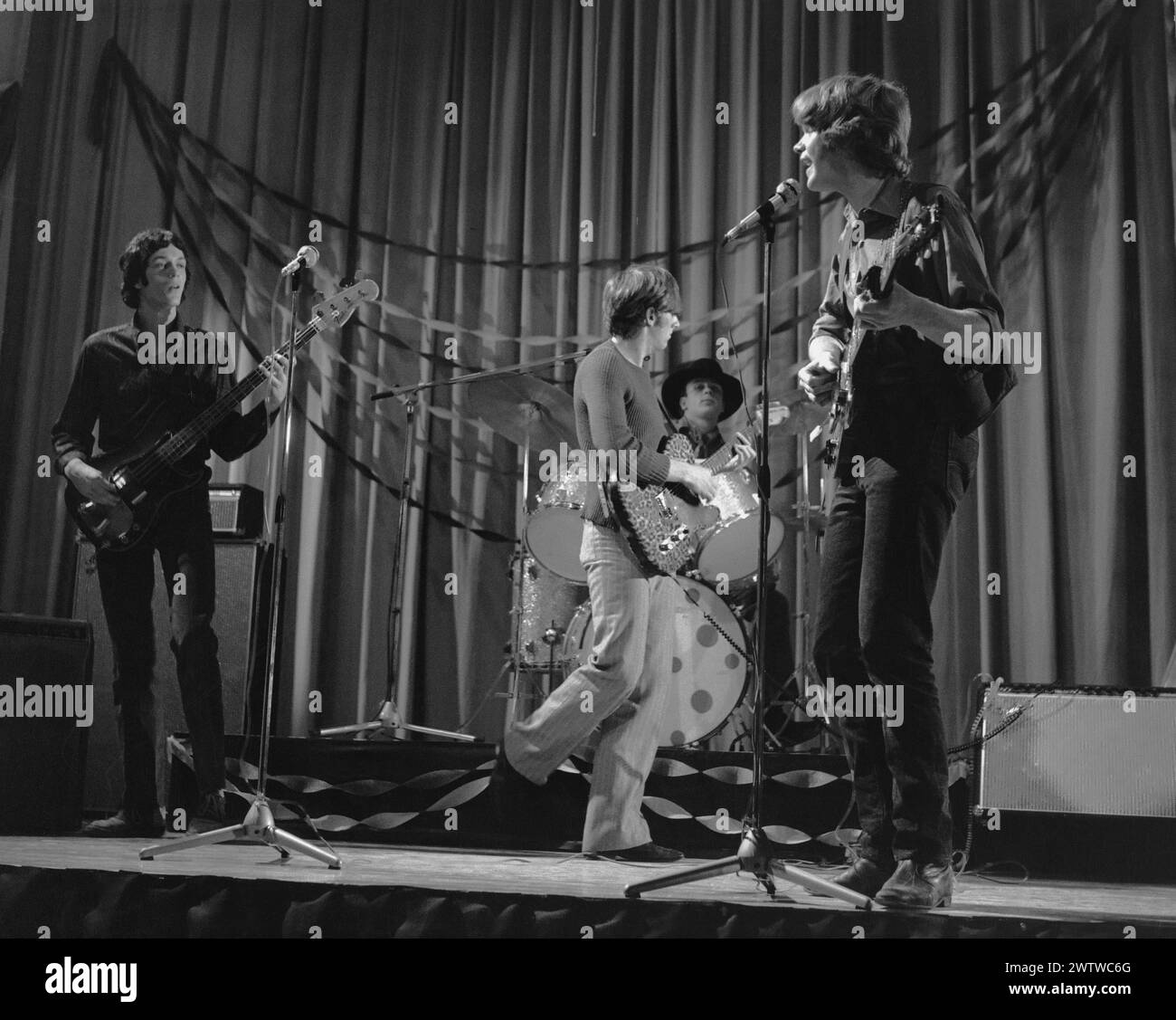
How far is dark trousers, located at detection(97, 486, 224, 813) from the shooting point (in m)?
3.83

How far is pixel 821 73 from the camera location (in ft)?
17.0

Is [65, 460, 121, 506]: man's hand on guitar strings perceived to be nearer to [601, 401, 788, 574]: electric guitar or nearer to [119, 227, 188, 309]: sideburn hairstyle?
[119, 227, 188, 309]: sideburn hairstyle

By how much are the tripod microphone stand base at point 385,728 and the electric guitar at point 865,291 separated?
229 centimetres

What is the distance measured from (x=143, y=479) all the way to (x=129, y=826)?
1104mm

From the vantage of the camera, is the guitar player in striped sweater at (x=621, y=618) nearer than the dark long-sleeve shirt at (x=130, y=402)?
Yes

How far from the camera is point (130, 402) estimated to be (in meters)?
3.96

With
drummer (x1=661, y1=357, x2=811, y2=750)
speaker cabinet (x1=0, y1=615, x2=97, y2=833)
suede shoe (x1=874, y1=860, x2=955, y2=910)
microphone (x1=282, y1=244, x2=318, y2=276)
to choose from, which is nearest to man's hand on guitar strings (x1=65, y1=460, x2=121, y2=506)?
speaker cabinet (x1=0, y1=615, x2=97, y2=833)

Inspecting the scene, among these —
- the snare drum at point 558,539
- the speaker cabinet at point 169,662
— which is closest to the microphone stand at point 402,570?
the snare drum at point 558,539

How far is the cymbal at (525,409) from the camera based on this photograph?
15.2 feet

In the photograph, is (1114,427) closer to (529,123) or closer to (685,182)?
(685,182)

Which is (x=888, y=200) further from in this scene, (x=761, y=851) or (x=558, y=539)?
(x=558, y=539)

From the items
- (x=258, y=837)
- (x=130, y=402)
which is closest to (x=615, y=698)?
(x=258, y=837)

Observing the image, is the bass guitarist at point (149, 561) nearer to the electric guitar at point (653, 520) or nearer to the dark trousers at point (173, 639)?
the dark trousers at point (173, 639)
